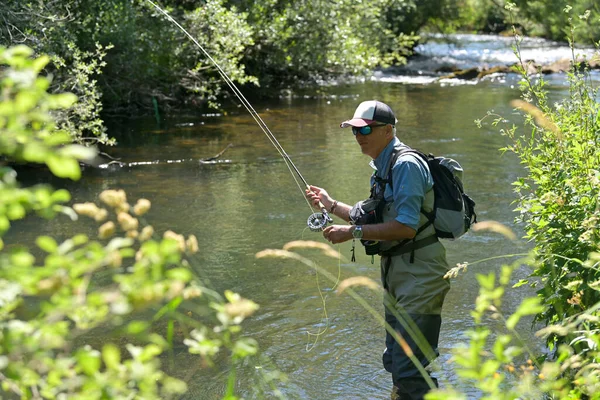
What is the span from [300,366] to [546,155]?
7.30ft

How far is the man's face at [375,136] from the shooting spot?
4.41 metres

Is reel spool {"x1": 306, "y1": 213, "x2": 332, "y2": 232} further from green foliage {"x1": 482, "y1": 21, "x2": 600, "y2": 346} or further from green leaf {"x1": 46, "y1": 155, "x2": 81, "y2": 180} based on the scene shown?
green leaf {"x1": 46, "y1": 155, "x2": 81, "y2": 180}

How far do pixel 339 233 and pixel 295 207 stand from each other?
5.82 m

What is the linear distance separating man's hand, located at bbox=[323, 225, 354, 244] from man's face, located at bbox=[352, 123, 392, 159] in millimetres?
467

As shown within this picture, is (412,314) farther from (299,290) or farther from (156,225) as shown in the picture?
(156,225)

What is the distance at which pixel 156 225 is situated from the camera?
9.42 m

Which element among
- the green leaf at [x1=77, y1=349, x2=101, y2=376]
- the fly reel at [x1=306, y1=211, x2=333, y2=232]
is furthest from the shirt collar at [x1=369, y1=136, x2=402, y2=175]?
the green leaf at [x1=77, y1=349, x2=101, y2=376]

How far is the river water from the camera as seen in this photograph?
5633 millimetres

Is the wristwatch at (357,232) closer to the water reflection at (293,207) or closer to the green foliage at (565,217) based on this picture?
the green foliage at (565,217)

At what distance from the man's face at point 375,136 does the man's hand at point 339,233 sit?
47 centimetres

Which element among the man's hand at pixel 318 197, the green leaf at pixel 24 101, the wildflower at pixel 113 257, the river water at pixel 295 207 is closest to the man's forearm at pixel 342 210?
the man's hand at pixel 318 197

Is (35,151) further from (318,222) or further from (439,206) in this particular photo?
(318,222)

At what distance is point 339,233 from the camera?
4.37 meters

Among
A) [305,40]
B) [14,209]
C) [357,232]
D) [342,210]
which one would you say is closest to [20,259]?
[14,209]
